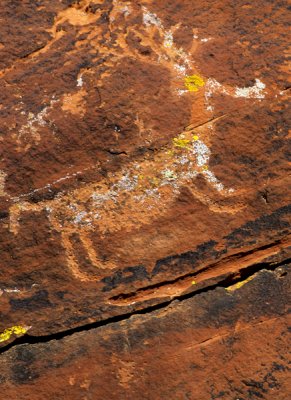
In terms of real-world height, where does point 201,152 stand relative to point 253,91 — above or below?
below

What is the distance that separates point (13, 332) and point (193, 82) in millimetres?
1237

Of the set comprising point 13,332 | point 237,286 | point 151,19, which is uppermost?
point 151,19

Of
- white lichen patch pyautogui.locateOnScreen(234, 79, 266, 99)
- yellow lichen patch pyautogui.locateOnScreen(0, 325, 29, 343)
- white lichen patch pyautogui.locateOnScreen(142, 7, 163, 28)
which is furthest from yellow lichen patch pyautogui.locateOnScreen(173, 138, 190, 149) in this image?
yellow lichen patch pyautogui.locateOnScreen(0, 325, 29, 343)

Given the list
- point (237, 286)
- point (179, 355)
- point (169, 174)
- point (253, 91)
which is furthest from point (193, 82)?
point (179, 355)

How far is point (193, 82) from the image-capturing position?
1.80m

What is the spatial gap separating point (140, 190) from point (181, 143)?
0.81ft

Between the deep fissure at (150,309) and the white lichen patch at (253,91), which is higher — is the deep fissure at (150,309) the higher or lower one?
Result: the lower one

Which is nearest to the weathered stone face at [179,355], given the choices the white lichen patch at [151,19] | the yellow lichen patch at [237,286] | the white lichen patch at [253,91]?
the yellow lichen patch at [237,286]

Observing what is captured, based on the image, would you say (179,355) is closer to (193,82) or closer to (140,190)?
(140,190)

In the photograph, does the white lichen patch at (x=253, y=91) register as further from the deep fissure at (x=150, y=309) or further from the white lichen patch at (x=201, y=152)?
the deep fissure at (x=150, y=309)

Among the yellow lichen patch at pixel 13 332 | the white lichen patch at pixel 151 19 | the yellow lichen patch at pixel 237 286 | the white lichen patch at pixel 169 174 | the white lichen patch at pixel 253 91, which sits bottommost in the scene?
the yellow lichen patch at pixel 13 332

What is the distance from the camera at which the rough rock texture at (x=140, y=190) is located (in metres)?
1.78

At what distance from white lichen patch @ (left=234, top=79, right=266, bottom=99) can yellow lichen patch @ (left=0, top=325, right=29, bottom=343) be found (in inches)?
50.0

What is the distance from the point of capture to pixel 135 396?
179 centimetres
